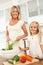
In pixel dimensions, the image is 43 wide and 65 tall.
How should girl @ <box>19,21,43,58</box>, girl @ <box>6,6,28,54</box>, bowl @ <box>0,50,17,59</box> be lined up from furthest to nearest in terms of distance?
girl @ <box>6,6,28,54</box> < bowl @ <box>0,50,17,59</box> < girl @ <box>19,21,43,58</box>

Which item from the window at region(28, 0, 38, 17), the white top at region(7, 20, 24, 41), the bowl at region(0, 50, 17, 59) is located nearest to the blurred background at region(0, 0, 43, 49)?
the window at region(28, 0, 38, 17)

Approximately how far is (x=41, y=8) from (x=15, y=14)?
42 cm

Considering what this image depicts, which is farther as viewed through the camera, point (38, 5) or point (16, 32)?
point (16, 32)

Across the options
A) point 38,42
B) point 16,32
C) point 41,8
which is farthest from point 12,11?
point 38,42

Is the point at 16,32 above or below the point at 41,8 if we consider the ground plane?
below

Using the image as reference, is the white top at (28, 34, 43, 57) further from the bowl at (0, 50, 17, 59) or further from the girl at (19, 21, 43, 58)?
the bowl at (0, 50, 17, 59)

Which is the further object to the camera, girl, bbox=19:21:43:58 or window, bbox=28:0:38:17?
window, bbox=28:0:38:17

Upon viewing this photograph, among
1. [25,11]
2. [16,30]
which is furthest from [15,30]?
[25,11]

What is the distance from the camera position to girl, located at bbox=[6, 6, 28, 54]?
7.16 feet

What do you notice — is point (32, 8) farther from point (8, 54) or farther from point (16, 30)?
point (8, 54)

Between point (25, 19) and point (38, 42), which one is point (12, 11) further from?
point (38, 42)

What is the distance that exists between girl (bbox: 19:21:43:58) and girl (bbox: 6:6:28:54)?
150 mm

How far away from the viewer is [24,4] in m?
2.24

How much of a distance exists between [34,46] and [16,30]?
38cm
